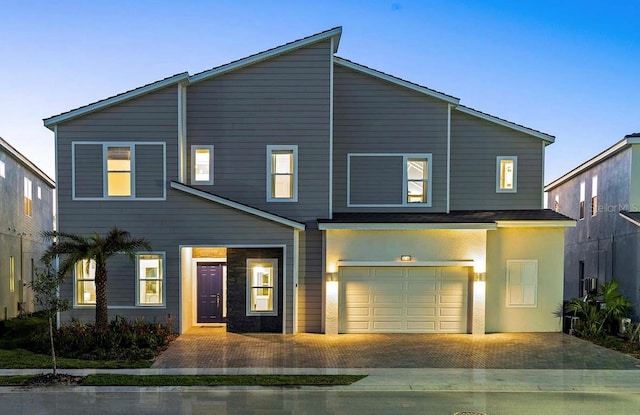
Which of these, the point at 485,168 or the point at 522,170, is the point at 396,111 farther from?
the point at 522,170

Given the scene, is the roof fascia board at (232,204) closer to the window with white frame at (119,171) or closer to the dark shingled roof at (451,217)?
the dark shingled roof at (451,217)

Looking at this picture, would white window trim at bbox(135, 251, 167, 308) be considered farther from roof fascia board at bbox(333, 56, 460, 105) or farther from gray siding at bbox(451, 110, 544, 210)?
gray siding at bbox(451, 110, 544, 210)

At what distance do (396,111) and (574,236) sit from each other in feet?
38.9

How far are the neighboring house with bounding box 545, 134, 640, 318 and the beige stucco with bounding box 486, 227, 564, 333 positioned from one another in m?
2.68

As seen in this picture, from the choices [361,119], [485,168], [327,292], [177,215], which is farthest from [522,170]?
[177,215]

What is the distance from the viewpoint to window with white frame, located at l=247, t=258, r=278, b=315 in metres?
15.8

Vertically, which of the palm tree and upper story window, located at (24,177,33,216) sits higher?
upper story window, located at (24,177,33,216)

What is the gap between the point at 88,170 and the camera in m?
15.4

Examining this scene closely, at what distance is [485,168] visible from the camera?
1780 centimetres

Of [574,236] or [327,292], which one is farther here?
[574,236]

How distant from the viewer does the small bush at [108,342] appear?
479 inches

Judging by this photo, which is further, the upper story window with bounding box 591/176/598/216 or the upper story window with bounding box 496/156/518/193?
the upper story window with bounding box 591/176/598/216

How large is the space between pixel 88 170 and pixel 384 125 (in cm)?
1020

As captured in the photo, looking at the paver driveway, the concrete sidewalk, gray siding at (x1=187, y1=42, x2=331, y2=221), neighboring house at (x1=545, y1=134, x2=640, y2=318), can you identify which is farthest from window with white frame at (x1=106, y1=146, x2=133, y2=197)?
neighboring house at (x1=545, y1=134, x2=640, y2=318)
